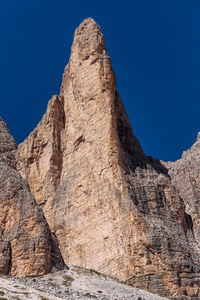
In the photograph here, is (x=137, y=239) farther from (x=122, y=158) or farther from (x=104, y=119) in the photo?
(x=104, y=119)

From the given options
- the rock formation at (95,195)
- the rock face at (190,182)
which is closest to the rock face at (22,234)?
the rock formation at (95,195)

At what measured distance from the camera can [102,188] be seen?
67000 mm

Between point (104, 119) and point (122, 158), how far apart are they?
16.2 ft

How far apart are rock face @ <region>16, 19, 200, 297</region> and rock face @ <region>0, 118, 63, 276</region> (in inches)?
310

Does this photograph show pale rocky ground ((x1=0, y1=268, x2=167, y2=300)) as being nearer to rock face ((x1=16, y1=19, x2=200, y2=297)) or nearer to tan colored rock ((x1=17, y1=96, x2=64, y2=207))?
rock face ((x1=16, y1=19, x2=200, y2=297))

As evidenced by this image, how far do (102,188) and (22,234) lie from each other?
12.9 m

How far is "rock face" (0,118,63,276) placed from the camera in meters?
54.1

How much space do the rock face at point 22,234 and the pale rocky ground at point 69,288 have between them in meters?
2.27

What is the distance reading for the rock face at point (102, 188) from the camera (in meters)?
60.5

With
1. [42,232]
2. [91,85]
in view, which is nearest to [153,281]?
[42,232]

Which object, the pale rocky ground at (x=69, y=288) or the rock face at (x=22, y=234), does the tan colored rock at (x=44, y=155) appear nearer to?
the rock face at (x=22, y=234)

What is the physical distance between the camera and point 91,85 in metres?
74.9

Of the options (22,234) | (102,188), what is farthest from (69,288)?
(102,188)

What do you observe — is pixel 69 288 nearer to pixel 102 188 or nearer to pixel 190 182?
pixel 102 188
